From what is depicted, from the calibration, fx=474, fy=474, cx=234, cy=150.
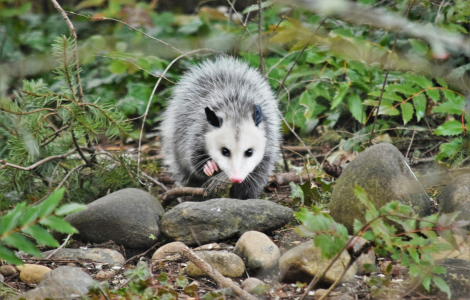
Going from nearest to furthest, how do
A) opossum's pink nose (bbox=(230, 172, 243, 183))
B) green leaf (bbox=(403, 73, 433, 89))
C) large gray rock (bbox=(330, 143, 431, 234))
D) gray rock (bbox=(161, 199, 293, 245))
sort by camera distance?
large gray rock (bbox=(330, 143, 431, 234)) < gray rock (bbox=(161, 199, 293, 245)) < opossum's pink nose (bbox=(230, 172, 243, 183)) < green leaf (bbox=(403, 73, 433, 89))

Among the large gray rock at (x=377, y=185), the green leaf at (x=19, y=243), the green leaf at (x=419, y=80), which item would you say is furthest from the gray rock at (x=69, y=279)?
the green leaf at (x=419, y=80)

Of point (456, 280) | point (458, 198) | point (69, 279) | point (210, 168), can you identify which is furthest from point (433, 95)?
point (69, 279)

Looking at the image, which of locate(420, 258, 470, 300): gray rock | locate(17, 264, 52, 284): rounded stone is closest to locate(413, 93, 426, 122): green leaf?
locate(420, 258, 470, 300): gray rock

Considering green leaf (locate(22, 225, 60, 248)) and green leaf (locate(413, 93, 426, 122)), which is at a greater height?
green leaf (locate(22, 225, 60, 248))

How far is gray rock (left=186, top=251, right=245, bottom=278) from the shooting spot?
6.35ft

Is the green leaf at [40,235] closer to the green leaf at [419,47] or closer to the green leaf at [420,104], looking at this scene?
the green leaf at [420,104]

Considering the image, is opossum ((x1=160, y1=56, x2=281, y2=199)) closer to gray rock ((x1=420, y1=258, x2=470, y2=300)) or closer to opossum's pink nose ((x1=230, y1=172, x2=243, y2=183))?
opossum's pink nose ((x1=230, y1=172, x2=243, y2=183))

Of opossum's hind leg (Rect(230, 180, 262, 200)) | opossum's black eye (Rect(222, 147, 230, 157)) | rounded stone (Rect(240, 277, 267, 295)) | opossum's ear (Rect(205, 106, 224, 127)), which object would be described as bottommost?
opossum's hind leg (Rect(230, 180, 262, 200))

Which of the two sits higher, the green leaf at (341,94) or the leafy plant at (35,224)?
the leafy plant at (35,224)

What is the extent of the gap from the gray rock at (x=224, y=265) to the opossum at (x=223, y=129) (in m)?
0.66

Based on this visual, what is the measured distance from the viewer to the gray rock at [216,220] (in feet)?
7.42

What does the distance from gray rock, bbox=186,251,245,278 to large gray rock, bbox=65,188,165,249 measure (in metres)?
0.44

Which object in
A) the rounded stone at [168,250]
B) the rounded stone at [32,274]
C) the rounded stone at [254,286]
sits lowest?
the rounded stone at [168,250]

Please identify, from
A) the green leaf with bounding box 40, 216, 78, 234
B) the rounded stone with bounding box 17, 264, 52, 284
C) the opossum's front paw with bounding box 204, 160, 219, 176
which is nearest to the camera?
the green leaf with bounding box 40, 216, 78, 234
